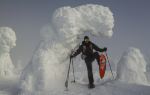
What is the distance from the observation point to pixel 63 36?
934 inches

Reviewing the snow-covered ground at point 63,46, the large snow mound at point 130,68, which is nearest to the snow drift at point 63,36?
the snow-covered ground at point 63,46

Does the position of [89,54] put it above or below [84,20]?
below

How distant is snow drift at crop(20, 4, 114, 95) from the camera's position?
2328cm

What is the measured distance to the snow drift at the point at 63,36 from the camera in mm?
23281

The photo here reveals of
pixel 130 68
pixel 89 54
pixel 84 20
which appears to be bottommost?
pixel 130 68

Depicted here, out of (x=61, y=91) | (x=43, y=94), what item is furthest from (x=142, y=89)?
(x=43, y=94)

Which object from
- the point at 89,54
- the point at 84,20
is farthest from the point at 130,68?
the point at 89,54

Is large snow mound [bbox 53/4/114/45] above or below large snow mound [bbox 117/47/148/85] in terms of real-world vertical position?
above

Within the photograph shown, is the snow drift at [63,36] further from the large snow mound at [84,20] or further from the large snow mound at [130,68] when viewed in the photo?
the large snow mound at [130,68]

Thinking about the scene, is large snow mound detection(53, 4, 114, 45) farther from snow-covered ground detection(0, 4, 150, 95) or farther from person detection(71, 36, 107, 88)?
person detection(71, 36, 107, 88)

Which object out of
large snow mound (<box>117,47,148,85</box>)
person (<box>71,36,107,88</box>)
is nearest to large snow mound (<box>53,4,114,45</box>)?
large snow mound (<box>117,47,148,85</box>)

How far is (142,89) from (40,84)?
8.49 metres

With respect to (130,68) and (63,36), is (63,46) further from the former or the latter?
(130,68)

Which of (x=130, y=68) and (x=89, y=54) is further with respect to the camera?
(x=130, y=68)
